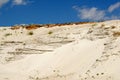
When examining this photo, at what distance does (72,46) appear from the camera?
1227 inches

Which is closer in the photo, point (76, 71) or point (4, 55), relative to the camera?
point (76, 71)

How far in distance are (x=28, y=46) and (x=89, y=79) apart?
8504 millimetres

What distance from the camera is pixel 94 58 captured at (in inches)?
1122

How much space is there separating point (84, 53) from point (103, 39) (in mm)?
1902

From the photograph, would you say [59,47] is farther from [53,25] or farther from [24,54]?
[53,25]

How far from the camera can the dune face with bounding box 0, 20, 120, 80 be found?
27.3 m

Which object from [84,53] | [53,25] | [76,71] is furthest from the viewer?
[53,25]

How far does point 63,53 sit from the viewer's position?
30.9 m

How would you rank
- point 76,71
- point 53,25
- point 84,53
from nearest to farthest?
1. point 76,71
2. point 84,53
3. point 53,25

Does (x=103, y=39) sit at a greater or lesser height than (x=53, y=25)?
lesser

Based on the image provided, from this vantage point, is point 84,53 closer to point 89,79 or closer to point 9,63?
point 89,79

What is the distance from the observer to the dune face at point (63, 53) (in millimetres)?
27281

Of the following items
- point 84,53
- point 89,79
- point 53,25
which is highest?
point 53,25

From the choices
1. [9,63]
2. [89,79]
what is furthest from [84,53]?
[9,63]
